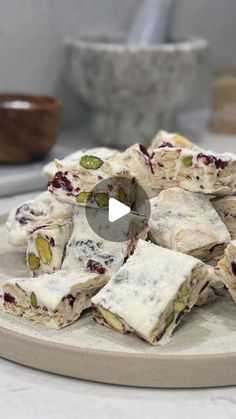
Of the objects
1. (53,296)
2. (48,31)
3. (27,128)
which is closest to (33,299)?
(53,296)

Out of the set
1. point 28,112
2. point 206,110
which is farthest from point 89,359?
point 206,110

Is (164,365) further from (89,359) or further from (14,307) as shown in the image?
(14,307)

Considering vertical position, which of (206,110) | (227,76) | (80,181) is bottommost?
(206,110)

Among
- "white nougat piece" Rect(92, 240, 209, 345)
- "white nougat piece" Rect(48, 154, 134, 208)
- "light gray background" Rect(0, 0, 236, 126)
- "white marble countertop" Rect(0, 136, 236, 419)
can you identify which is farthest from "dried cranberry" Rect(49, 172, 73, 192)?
"light gray background" Rect(0, 0, 236, 126)

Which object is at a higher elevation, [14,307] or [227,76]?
[14,307]

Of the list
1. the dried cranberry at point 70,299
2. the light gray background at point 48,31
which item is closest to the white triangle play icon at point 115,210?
the dried cranberry at point 70,299

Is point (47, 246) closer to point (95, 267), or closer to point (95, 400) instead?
point (95, 267)

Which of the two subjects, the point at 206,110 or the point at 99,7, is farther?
the point at 206,110
